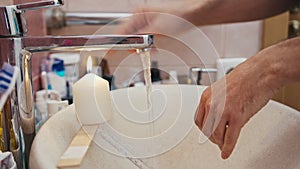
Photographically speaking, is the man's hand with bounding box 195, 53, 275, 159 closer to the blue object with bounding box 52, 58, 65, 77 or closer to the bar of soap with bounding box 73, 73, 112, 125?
the bar of soap with bounding box 73, 73, 112, 125

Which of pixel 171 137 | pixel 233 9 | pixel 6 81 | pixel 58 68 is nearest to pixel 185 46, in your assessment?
pixel 233 9

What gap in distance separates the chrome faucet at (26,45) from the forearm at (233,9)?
12.7 inches

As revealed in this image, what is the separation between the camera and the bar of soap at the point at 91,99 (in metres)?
0.51

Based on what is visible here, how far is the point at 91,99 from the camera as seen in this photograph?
1.70 ft

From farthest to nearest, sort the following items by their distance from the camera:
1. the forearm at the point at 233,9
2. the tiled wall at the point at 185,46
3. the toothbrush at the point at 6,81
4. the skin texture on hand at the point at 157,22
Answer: the tiled wall at the point at 185,46 → the forearm at the point at 233,9 → the skin texture on hand at the point at 157,22 → the toothbrush at the point at 6,81

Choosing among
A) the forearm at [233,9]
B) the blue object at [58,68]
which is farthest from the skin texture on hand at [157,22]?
the blue object at [58,68]

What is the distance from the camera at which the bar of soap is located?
0.51 m

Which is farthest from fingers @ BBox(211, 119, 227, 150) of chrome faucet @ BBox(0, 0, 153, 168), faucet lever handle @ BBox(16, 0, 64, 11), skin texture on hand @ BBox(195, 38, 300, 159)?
faucet lever handle @ BBox(16, 0, 64, 11)

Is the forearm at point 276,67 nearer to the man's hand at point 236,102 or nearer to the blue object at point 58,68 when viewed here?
the man's hand at point 236,102

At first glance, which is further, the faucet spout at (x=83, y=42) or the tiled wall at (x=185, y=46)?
the tiled wall at (x=185, y=46)

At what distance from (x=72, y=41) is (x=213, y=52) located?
668 mm

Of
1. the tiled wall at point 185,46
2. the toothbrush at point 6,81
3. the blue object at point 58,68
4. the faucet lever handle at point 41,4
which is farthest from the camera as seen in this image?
the tiled wall at point 185,46

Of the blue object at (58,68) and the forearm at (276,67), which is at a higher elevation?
the forearm at (276,67)

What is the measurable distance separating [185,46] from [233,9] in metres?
0.26
